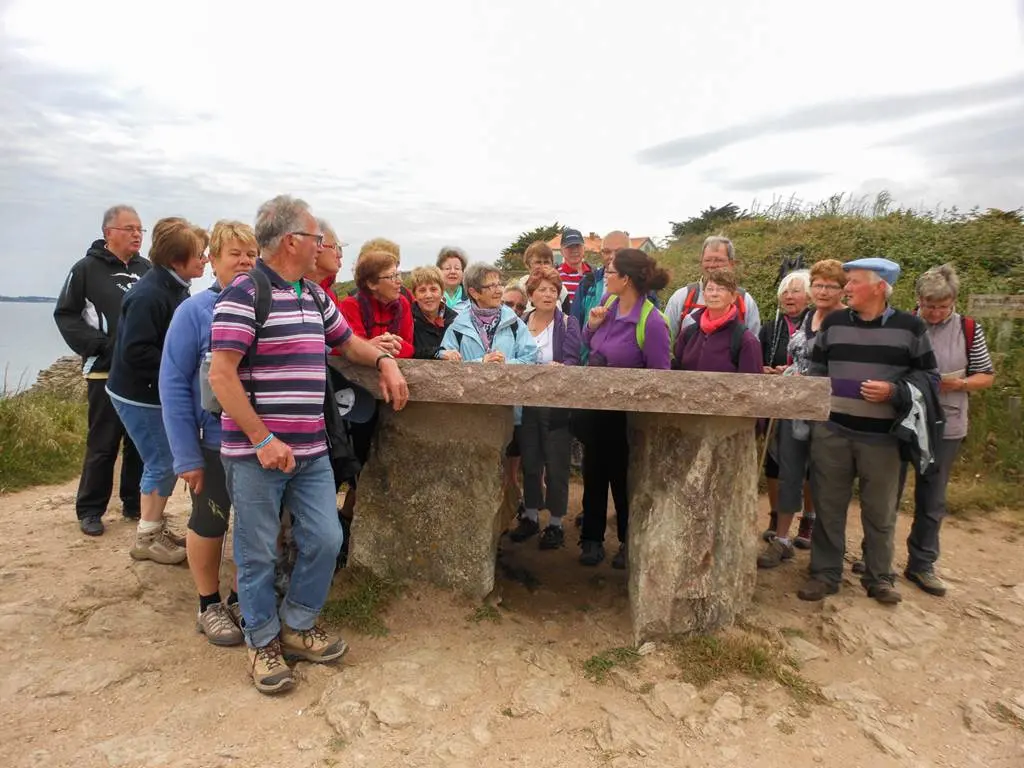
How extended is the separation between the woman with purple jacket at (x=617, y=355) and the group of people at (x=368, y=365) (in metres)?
0.01

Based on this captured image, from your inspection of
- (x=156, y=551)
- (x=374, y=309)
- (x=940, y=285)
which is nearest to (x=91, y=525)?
(x=156, y=551)

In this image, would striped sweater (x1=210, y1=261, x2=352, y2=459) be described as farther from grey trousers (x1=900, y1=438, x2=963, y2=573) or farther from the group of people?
grey trousers (x1=900, y1=438, x2=963, y2=573)

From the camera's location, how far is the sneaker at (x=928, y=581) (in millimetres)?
4113

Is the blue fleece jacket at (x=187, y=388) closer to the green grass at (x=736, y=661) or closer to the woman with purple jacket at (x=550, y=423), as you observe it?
the woman with purple jacket at (x=550, y=423)

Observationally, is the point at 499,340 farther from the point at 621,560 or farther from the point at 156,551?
the point at 156,551

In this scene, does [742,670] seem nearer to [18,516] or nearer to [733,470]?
[733,470]

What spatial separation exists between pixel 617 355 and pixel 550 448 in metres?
0.91

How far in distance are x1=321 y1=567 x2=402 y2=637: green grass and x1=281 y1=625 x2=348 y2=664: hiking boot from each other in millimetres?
271

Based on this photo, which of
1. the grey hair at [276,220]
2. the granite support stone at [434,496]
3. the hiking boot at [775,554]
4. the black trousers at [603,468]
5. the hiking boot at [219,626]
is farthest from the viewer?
the hiking boot at [775,554]

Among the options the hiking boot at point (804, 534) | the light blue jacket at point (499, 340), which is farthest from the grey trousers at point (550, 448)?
the hiking boot at point (804, 534)

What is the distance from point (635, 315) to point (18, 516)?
4.69 m

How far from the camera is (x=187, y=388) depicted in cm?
303

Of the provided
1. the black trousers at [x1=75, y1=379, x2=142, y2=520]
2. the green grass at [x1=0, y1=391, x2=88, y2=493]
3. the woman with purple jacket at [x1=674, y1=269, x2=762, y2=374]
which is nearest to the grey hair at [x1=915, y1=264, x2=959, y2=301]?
the woman with purple jacket at [x1=674, y1=269, x2=762, y2=374]

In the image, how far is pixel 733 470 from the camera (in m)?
3.38
